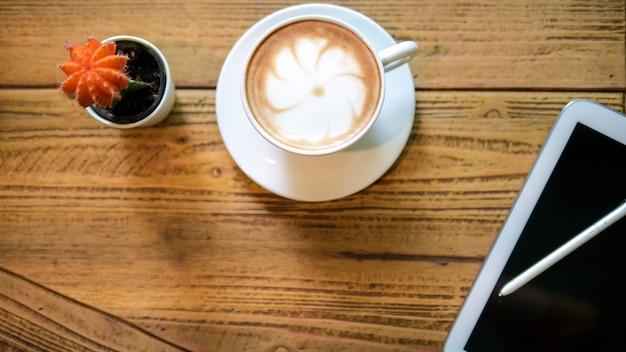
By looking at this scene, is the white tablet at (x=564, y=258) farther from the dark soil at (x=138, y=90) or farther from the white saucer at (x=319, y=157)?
the dark soil at (x=138, y=90)

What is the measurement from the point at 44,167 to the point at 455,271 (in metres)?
0.63

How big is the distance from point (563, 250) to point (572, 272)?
35 mm

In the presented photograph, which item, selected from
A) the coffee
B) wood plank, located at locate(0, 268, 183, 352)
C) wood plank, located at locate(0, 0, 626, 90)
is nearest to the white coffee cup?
the coffee

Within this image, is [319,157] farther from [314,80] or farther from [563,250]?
[563,250]

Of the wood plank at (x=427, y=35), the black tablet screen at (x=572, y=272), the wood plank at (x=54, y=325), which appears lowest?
the wood plank at (x=54, y=325)

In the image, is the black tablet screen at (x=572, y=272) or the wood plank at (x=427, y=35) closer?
the black tablet screen at (x=572, y=272)

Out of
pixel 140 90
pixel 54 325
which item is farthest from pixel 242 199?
pixel 54 325

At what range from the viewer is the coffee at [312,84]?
2.23 feet

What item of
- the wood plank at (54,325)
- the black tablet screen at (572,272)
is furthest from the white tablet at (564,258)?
the wood plank at (54,325)

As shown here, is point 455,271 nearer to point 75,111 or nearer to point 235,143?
point 235,143

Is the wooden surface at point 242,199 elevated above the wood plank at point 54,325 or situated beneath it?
elevated above

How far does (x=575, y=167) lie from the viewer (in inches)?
27.0

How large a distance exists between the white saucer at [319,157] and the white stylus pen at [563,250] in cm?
22

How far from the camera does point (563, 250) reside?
0.69 meters
